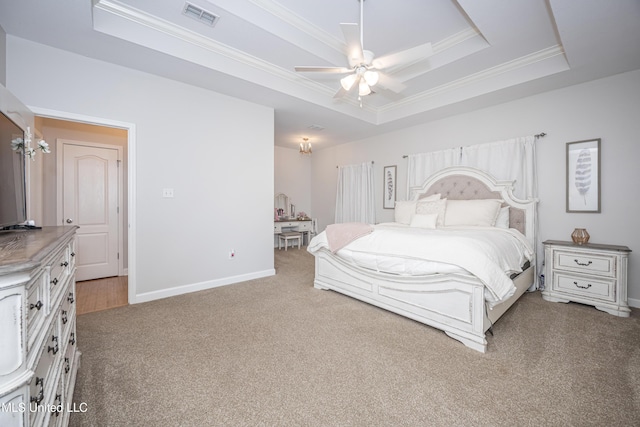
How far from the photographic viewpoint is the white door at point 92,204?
3.77 metres

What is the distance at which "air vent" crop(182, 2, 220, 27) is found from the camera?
2.34 m

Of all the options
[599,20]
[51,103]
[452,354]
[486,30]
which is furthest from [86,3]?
[599,20]

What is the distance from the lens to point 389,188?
5.30m

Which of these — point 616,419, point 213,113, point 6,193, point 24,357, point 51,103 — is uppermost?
point 213,113

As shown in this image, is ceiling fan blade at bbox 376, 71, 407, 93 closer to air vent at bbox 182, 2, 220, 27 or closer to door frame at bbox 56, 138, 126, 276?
air vent at bbox 182, 2, 220, 27

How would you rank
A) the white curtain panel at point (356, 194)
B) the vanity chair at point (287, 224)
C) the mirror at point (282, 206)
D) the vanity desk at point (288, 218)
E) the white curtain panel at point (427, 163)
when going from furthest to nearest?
the mirror at point (282, 206), the vanity desk at point (288, 218), the vanity chair at point (287, 224), the white curtain panel at point (356, 194), the white curtain panel at point (427, 163)

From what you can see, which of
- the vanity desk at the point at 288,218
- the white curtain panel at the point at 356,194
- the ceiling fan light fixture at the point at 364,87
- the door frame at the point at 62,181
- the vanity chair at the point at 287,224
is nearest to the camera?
the ceiling fan light fixture at the point at 364,87

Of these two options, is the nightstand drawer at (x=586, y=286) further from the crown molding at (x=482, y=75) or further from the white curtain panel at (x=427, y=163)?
the crown molding at (x=482, y=75)

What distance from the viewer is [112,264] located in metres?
4.13

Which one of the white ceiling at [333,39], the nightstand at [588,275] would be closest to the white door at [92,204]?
the white ceiling at [333,39]

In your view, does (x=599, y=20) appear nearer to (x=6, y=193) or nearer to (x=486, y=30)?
(x=486, y=30)

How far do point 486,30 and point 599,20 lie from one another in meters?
0.79

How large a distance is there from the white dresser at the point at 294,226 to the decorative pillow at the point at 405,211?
113 inches

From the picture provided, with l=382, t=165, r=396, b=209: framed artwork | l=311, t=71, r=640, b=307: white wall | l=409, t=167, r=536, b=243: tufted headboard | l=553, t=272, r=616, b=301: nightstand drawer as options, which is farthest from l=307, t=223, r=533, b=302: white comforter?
l=382, t=165, r=396, b=209: framed artwork
